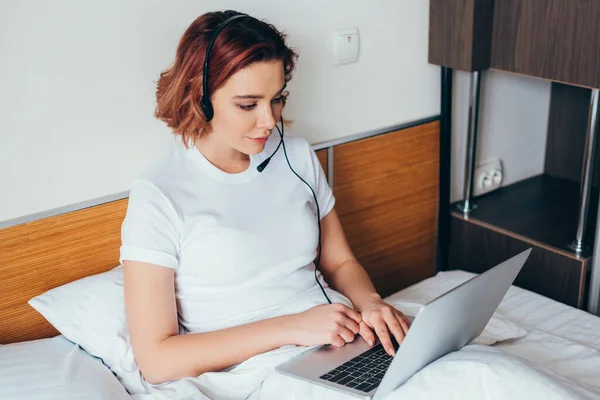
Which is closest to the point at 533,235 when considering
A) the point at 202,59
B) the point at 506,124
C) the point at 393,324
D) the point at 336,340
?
the point at 506,124

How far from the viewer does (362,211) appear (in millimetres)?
2049

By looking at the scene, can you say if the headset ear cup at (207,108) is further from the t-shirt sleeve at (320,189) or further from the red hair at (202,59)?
the t-shirt sleeve at (320,189)

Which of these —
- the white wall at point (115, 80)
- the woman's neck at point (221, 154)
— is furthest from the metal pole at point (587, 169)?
the woman's neck at point (221, 154)

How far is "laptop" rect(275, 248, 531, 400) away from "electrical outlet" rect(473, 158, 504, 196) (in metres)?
0.94

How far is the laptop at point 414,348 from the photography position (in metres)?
1.14

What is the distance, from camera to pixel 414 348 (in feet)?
3.79

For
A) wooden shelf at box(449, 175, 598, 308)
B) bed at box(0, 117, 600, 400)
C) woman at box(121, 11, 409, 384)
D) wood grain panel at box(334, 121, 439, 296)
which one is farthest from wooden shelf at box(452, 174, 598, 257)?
woman at box(121, 11, 409, 384)

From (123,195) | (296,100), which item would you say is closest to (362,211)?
(296,100)

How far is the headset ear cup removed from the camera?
4.47 ft

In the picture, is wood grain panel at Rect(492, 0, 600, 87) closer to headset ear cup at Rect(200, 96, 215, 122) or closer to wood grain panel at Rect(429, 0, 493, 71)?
wood grain panel at Rect(429, 0, 493, 71)

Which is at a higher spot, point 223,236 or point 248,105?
point 248,105

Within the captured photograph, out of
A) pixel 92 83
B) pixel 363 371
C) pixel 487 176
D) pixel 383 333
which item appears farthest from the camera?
pixel 487 176

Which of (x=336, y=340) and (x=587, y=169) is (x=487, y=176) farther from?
(x=336, y=340)

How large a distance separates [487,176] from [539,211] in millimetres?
199
